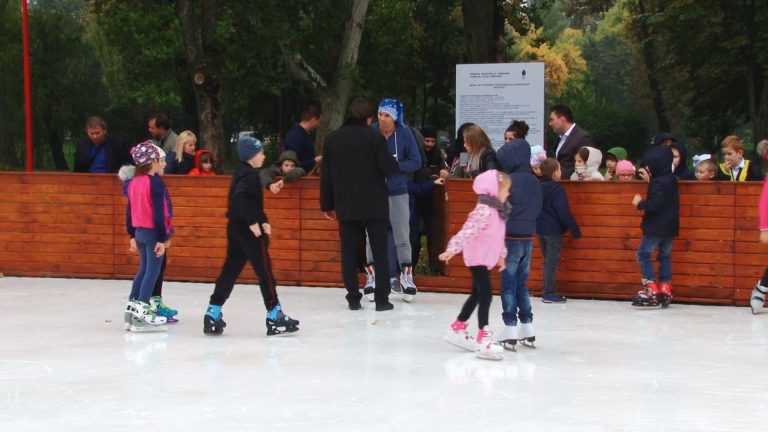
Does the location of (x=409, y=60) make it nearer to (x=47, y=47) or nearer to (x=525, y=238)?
(x=47, y=47)

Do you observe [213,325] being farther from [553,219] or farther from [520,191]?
[553,219]

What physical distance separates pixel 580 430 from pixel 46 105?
40437 mm

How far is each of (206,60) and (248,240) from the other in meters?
12.9

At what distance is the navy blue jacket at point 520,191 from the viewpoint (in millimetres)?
9008

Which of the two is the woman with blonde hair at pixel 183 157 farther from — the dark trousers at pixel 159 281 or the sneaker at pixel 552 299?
the sneaker at pixel 552 299

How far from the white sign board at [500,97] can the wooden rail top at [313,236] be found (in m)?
2.18

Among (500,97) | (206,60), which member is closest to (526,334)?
(500,97)

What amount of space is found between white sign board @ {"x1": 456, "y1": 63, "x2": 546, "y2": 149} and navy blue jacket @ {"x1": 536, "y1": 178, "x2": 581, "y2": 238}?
9.15ft

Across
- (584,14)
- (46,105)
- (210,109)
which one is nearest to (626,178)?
(210,109)

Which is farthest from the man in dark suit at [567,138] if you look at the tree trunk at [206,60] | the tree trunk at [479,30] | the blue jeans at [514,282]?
the tree trunk at [206,60]

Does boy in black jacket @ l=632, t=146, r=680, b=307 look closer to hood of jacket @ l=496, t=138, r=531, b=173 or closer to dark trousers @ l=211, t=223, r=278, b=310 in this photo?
hood of jacket @ l=496, t=138, r=531, b=173

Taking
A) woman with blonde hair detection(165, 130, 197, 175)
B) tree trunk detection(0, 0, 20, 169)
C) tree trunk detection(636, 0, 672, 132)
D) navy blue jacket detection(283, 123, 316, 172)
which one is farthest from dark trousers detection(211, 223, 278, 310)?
tree trunk detection(0, 0, 20, 169)

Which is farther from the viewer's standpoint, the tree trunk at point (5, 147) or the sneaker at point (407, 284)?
the tree trunk at point (5, 147)

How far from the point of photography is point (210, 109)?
866 inches
